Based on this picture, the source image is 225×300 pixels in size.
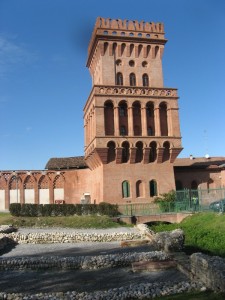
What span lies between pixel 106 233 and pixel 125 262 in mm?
8251

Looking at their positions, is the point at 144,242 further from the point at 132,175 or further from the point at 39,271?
the point at 132,175

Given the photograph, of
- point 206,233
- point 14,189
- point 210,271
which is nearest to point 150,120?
point 14,189

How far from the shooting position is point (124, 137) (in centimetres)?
3155

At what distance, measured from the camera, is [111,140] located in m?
31.1

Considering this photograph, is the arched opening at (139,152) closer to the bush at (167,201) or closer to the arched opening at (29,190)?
the bush at (167,201)

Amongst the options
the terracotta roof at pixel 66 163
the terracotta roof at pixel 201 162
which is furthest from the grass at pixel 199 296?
the terracotta roof at pixel 66 163

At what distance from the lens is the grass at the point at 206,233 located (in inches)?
663

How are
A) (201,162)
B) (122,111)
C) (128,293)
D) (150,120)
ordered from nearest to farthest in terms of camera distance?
(128,293) < (122,111) < (150,120) < (201,162)

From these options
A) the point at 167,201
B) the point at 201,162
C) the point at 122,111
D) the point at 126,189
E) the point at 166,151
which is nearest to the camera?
the point at 167,201

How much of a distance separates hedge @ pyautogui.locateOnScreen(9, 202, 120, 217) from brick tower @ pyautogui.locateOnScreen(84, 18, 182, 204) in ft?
8.40

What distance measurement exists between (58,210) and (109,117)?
9.69 m

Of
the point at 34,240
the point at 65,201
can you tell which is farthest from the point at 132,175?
the point at 34,240

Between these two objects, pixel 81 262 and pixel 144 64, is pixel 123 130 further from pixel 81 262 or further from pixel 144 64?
pixel 81 262

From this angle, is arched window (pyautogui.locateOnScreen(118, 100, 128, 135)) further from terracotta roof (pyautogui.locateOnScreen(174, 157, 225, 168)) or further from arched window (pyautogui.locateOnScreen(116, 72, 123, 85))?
terracotta roof (pyautogui.locateOnScreen(174, 157, 225, 168))
